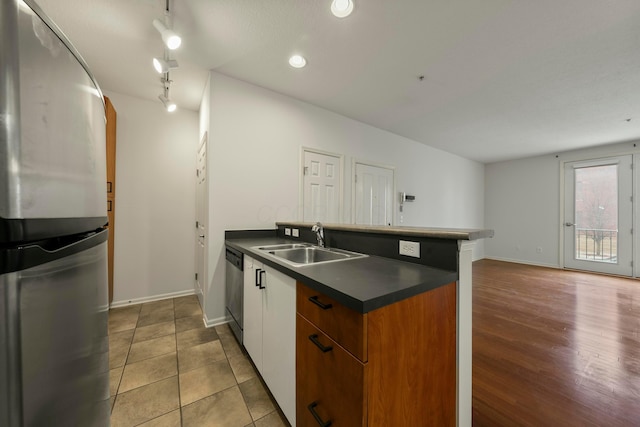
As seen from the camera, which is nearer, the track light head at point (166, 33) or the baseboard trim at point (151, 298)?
the track light head at point (166, 33)

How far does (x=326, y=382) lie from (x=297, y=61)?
2544 mm

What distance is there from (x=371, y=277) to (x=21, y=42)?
1.19 metres

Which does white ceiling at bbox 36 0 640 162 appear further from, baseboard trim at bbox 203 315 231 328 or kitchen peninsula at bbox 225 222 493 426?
baseboard trim at bbox 203 315 231 328

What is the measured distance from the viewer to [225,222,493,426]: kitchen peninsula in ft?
2.68

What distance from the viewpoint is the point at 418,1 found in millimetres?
1594

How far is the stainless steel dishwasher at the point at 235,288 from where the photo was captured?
1.95 m

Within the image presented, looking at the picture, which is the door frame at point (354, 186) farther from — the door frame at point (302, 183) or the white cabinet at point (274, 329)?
the white cabinet at point (274, 329)

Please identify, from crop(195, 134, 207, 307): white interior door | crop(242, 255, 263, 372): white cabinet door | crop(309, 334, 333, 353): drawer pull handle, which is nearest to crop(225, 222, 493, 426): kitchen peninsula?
crop(309, 334, 333, 353): drawer pull handle

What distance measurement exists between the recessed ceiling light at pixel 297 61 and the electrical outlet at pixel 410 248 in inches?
77.5

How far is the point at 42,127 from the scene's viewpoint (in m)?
0.47

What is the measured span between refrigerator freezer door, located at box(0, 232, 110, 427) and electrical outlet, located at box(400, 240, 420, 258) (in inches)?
54.6

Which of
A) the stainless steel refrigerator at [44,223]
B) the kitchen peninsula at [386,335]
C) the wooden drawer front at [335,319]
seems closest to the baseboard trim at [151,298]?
the kitchen peninsula at [386,335]

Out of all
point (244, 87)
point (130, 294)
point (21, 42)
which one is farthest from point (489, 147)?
point (130, 294)

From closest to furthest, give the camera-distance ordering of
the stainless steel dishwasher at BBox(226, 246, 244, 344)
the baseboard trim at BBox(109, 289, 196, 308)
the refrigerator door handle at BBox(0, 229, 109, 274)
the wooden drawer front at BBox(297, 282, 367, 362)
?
the refrigerator door handle at BBox(0, 229, 109, 274) → the wooden drawer front at BBox(297, 282, 367, 362) → the stainless steel dishwasher at BBox(226, 246, 244, 344) → the baseboard trim at BBox(109, 289, 196, 308)
